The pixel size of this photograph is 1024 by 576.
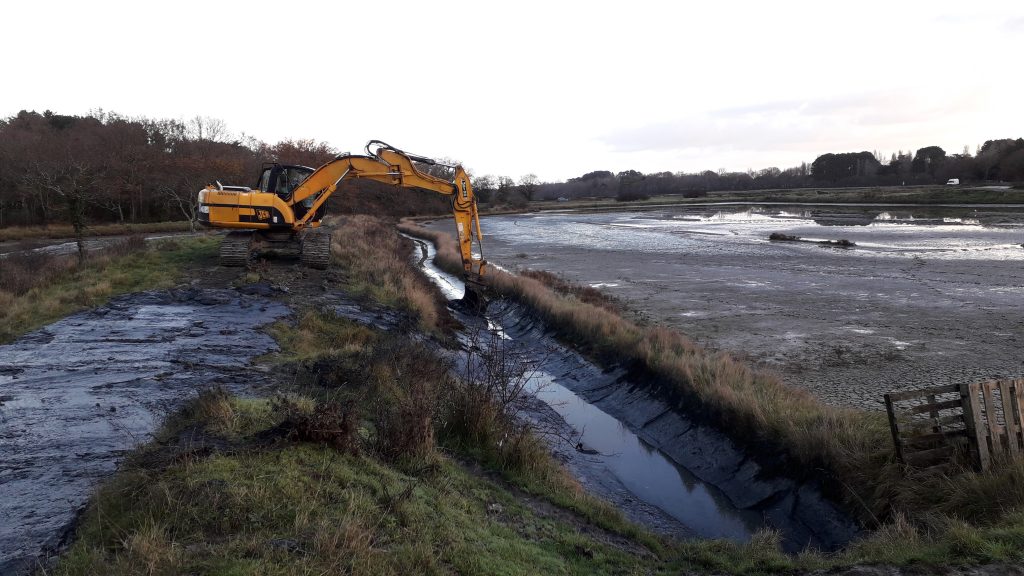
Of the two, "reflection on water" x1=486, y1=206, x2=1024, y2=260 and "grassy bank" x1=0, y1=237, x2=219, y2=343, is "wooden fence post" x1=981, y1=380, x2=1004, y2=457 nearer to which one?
"grassy bank" x1=0, y1=237, x2=219, y2=343

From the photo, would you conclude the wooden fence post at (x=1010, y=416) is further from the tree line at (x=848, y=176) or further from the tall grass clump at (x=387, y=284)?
the tree line at (x=848, y=176)

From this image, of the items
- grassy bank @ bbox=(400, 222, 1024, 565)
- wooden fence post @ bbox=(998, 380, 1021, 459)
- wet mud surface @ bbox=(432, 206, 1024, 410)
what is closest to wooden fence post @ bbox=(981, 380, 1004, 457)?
wooden fence post @ bbox=(998, 380, 1021, 459)

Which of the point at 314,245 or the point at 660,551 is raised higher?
the point at 314,245

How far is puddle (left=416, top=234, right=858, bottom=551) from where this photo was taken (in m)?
9.15

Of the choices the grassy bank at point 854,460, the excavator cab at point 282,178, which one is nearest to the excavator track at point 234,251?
the excavator cab at point 282,178

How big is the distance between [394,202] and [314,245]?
6521 cm

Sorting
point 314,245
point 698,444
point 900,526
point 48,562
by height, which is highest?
point 314,245

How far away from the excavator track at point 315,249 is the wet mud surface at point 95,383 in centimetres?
449

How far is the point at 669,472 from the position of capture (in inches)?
449

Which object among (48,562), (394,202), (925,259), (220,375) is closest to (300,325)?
(220,375)

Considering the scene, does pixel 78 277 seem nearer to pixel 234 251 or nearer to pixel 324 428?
pixel 234 251

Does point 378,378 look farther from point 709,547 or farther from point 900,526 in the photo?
point 900,526

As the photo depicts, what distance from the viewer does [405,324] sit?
17438 mm

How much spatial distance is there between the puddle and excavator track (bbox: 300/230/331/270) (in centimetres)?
1056
